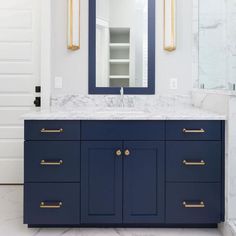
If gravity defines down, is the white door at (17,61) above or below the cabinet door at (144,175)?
above

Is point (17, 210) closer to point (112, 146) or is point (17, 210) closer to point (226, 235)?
point (112, 146)

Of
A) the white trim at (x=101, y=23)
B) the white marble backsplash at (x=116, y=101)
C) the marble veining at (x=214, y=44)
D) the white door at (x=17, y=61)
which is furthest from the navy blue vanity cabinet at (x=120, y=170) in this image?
the white door at (x=17, y=61)

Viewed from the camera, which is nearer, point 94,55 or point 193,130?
point 193,130

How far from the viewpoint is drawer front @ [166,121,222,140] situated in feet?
8.26

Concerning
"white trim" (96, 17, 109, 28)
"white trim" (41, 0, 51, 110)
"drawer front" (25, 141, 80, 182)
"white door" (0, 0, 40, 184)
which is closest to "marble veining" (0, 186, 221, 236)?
"drawer front" (25, 141, 80, 182)

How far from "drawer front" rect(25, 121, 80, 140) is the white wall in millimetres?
795

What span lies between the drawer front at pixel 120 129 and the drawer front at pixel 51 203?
15.1 inches

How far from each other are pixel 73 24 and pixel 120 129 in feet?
3.92

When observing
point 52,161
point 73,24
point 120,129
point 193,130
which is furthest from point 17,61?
point 193,130

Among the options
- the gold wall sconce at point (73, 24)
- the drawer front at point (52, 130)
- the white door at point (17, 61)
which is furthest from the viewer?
the white door at point (17, 61)

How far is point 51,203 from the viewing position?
99.6 inches

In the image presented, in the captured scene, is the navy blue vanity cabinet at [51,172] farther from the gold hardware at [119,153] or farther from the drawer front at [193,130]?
the drawer front at [193,130]

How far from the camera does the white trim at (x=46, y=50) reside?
10.5 ft

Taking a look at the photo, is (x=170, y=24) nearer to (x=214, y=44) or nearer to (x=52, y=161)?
(x=214, y=44)
